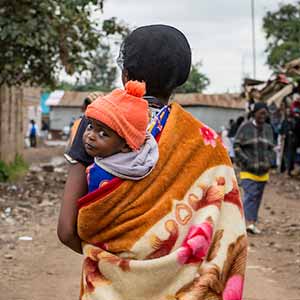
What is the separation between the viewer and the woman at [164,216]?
98.9 inches

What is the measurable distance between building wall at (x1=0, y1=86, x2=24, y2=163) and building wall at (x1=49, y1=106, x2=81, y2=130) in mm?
37234

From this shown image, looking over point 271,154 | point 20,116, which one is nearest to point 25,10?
point 271,154

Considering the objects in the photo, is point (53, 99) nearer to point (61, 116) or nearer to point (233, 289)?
point (61, 116)

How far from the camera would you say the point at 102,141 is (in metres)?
2.52

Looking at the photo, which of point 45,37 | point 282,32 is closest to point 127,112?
point 45,37

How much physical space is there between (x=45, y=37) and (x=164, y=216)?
986 centimetres

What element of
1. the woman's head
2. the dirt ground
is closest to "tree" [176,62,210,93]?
the dirt ground

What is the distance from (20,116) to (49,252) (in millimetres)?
13364

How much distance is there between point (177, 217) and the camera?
8.34 feet

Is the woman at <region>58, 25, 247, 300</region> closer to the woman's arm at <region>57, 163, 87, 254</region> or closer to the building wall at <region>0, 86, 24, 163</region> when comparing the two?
the woman's arm at <region>57, 163, 87, 254</region>

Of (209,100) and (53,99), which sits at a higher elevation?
(209,100)

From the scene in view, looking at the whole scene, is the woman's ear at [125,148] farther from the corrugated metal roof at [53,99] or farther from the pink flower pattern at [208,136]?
the corrugated metal roof at [53,99]

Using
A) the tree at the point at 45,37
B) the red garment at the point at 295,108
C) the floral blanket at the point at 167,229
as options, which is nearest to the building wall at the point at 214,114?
the red garment at the point at 295,108

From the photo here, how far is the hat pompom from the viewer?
253 centimetres
